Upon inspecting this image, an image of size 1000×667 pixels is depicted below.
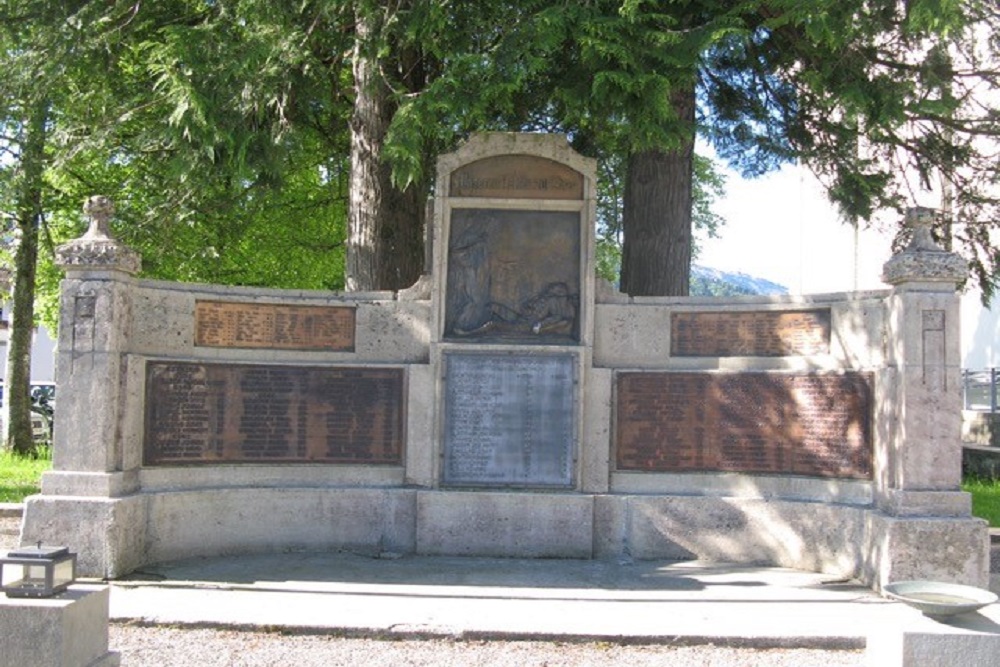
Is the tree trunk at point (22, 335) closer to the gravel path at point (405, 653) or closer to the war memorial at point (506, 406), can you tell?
the war memorial at point (506, 406)

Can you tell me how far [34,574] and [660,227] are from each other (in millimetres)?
8466

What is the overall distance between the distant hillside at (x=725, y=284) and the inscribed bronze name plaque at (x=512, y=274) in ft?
112

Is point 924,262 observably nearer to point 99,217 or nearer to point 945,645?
point 945,645

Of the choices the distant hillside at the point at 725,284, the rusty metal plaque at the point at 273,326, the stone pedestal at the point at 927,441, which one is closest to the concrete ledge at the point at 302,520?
the rusty metal plaque at the point at 273,326

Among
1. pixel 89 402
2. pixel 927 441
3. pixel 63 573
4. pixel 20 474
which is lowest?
pixel 20 474

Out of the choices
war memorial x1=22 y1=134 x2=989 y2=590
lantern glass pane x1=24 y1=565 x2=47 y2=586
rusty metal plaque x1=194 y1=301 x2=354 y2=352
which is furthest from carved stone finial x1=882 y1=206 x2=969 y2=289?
lantern glass pane x1=24 y1=565 x2=47 y2=586

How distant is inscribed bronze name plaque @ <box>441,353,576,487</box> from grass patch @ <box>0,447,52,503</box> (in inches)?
217

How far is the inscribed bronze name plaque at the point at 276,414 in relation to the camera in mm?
9055

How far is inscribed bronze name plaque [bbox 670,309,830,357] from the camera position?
916 cm

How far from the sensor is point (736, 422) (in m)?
9.40

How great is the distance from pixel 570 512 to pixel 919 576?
3.10m

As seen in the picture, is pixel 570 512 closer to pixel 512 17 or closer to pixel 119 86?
pixel 512 17

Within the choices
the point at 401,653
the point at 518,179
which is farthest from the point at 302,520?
the point at 518,179

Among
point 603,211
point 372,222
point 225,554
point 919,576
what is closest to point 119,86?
point 372,222
